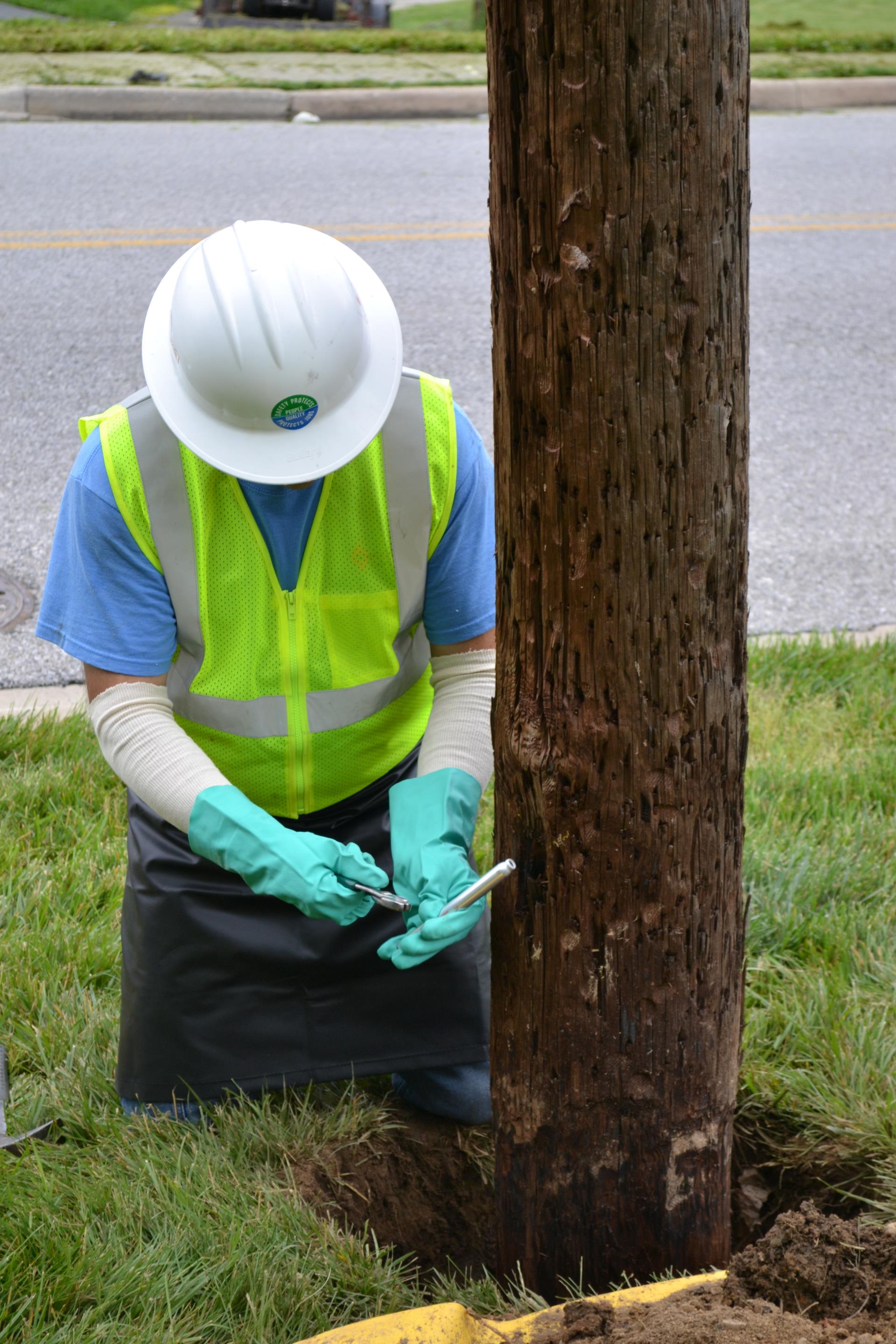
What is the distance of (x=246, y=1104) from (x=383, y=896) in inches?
25.5

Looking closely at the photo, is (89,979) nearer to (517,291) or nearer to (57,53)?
(517,291)

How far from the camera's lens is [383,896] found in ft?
6.13

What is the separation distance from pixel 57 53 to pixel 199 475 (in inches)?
469

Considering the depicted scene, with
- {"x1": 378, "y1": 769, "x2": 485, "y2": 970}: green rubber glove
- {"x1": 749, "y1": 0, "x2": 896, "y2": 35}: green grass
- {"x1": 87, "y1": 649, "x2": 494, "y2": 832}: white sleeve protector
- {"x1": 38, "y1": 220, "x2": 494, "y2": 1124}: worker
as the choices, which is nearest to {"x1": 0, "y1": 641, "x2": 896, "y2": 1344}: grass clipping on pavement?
{"x1": 38, "y1": 220, "x2": 494, "y2": 1124}: worker

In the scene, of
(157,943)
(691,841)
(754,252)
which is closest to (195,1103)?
(157,943)

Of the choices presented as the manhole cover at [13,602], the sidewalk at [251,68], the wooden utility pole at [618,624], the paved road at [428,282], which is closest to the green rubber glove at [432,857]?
the wooden utility pole at [618,624]

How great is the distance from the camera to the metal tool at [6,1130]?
7.00ft

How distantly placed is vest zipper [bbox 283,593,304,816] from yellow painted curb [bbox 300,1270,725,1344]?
2.75 ft

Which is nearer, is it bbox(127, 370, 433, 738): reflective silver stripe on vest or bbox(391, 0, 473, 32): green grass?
bbox(127, 370, 433, 738): reflective silver stripe on vest

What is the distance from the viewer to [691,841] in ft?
5.62

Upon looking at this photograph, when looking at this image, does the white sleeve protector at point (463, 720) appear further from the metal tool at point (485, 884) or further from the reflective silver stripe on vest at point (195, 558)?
the metal tool at point (485, 884)

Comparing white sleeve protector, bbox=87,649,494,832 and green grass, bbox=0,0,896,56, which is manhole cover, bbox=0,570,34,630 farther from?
green grass, bbox=0,0,896,56

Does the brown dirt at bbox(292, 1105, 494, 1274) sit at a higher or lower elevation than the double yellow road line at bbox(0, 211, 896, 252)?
lower

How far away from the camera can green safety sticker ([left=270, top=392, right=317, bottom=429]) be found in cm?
183
